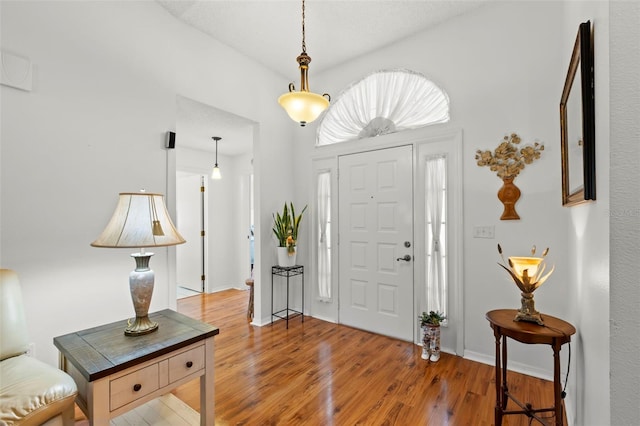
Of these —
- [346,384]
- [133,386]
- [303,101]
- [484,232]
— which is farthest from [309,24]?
[346,384]

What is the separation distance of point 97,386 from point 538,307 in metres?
2.97

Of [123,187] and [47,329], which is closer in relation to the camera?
[47,329]

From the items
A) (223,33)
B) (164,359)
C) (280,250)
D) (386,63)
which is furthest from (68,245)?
(386,63)

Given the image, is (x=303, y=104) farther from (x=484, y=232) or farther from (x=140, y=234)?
(x=484, y=232)

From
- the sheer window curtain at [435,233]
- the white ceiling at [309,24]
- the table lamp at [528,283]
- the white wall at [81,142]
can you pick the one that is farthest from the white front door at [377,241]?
the white wall at [81,142]

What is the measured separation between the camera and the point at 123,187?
2326 millimetres

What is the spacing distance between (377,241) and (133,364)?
2.50m

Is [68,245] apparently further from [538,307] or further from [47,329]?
[538,307]

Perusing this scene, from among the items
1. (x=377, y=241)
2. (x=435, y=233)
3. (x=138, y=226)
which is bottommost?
(x=377, y=241)

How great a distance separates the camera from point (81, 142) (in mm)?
2115

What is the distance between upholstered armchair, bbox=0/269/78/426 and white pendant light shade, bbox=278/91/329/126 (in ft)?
6.22

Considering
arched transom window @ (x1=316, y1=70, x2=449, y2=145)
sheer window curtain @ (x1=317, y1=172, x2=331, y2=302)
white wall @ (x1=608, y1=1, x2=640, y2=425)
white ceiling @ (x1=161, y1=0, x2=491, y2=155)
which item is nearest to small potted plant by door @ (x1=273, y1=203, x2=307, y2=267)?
sheer window curtain @ (x1=317, y1=172, x2=331, y2=302)

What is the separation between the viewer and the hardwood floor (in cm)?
193

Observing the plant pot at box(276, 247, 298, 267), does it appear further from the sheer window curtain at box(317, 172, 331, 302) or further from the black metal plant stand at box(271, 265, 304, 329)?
the sheer window curtain at box(317, 172, 331, 302)
